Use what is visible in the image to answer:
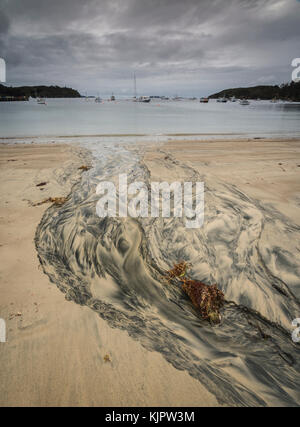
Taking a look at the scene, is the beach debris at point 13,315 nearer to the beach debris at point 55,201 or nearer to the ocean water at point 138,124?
the beach debris at point 55,201

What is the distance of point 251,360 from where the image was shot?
1958 mm

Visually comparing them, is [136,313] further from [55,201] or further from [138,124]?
[138,124]

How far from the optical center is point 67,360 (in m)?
1.83

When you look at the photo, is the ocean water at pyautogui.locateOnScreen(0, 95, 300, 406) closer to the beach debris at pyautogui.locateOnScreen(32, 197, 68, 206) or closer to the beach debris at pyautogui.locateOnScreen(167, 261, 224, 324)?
the beach debris at pyautogui.locateOnScreen(167, 261, 224, 324)

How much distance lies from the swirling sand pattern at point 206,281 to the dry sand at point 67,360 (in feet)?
0.40

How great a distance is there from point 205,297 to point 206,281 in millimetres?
348

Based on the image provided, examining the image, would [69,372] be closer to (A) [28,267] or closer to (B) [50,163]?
(A) [28,267]

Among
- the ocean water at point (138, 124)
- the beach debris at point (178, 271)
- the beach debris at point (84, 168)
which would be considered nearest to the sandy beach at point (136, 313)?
the beach debris at point (178, 271)

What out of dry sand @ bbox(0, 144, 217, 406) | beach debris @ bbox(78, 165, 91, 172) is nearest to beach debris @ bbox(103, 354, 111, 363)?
dry sand @ bbox(0, 144, 217, 406)

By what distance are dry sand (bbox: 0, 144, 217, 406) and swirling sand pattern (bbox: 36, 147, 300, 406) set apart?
0.12m

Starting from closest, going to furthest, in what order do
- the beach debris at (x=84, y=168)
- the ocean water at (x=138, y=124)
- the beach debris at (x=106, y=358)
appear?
the beach debris at (x=106, y=358) → the beach debris at (x=84, y=168) → the ocean water at (x=138, y=124)

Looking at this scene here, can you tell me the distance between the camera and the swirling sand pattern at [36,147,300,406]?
6.17ft

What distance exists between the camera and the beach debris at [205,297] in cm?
232

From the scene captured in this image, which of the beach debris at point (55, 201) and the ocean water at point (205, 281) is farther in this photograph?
the beach debris at point (55, 201)
